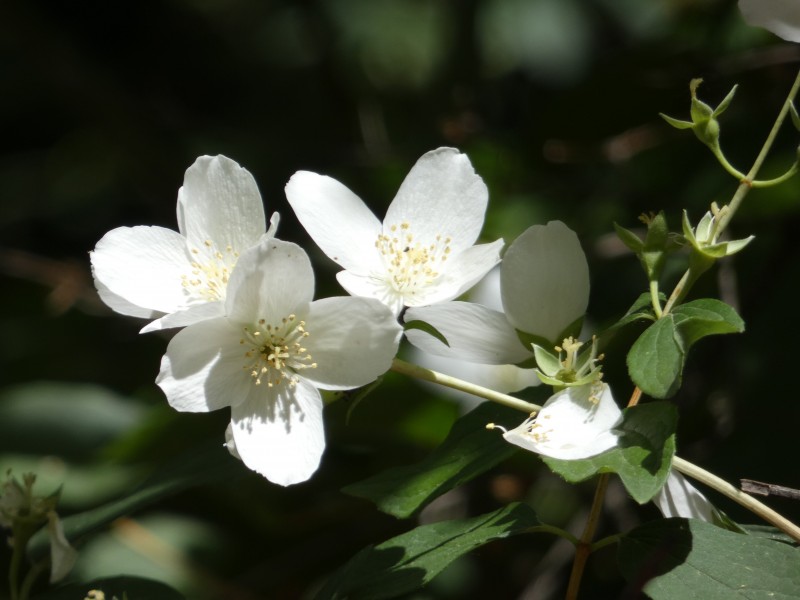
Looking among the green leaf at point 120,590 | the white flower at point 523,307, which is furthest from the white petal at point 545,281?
the green leaf at point 120,590

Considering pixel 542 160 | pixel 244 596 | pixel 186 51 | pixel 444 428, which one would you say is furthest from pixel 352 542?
pixel 186 51

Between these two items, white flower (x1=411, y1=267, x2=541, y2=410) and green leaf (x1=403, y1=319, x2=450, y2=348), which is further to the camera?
white flower (x1=411, y1=267, x2=541, y2=410)

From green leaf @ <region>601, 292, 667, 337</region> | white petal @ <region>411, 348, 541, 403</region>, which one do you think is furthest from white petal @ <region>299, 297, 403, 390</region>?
white petal @ <region>411, 348, 541, 403</region>

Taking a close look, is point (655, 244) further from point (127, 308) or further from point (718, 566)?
point (127, 308)

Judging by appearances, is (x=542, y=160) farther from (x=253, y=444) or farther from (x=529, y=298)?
(x=253, y=444)

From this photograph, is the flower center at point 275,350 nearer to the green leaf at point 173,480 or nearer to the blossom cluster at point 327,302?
the blossom cluster at point 327,302

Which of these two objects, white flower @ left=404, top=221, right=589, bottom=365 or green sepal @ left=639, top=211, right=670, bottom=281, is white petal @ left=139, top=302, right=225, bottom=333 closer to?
white flower @ left=404, top=221, right=589, bottom=365
